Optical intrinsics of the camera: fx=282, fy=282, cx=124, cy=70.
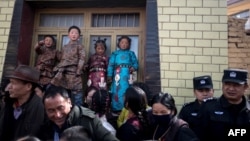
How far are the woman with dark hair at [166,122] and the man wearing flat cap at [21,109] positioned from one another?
1090mm

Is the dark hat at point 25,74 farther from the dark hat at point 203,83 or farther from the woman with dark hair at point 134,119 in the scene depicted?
the dark hat at point 203,83

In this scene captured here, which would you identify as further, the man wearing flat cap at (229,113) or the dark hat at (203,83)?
the dark hat at (203,83)

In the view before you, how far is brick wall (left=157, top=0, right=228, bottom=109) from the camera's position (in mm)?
4414

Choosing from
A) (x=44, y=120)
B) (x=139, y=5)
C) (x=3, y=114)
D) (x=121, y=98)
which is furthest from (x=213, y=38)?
(x=3, y=114)

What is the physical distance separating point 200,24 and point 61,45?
245 centimetres

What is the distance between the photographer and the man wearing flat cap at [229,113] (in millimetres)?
2689

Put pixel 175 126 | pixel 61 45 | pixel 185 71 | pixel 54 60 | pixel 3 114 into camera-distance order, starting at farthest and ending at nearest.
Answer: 1. pixel 61 45
2. pixel 54 60
3. pixel 185 71
4. pixel 3 114
5. pixel 175 126

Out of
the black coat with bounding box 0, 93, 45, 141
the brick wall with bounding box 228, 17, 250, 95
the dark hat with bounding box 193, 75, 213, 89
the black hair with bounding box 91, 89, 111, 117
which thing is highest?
the brick wall with bounding box 228, 17, 250, 95

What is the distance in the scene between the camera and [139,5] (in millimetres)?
4961

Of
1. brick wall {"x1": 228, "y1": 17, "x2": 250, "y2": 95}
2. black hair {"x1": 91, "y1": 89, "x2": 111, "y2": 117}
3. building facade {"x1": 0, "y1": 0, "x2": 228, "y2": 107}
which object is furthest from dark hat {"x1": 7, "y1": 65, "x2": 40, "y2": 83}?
brick wall {"x1": 228, "y1": 17, "x2": 250, "y2": 95}

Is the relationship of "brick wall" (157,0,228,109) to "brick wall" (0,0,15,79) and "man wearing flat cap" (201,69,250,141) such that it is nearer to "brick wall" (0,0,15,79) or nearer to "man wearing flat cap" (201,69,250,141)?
"man wearing flat cap" (201,69,250,141)

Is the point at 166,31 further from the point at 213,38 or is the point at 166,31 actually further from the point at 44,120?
the point at 44,120

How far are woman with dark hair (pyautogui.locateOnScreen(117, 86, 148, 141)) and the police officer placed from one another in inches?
22.3

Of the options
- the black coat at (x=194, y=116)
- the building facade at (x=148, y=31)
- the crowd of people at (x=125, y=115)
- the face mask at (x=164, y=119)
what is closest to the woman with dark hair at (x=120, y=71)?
the building facade at (x=148, y=31)
